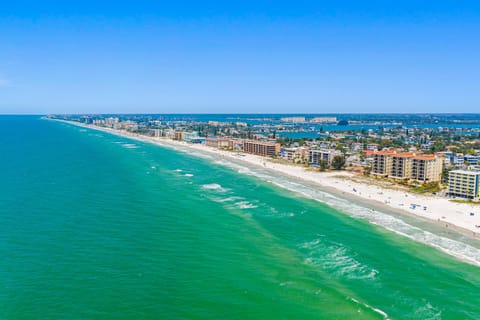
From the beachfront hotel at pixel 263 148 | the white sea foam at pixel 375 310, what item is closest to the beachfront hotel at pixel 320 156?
the beachfront hotel at pixel 263 148

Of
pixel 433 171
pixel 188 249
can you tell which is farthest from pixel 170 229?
pixel 433 171

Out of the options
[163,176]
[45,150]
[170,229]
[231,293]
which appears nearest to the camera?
[231,293]

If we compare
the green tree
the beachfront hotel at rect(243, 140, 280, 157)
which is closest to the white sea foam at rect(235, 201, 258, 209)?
the green tree

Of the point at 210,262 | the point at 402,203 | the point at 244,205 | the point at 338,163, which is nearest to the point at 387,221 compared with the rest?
the point at 402,203

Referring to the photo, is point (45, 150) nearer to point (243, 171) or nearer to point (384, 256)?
point (243, 171)

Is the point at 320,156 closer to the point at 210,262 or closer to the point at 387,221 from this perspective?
the point at 387,221

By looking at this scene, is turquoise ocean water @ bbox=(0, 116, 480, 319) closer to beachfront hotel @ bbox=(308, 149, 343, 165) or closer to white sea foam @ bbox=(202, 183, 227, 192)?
white sea foam @ bbox=(202, 183, 227, 192)
